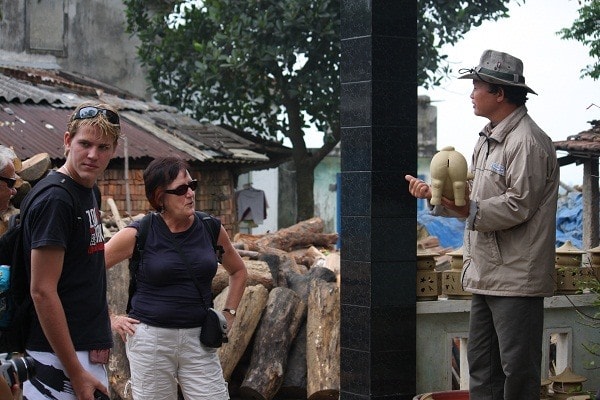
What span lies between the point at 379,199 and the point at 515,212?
1.50 meters

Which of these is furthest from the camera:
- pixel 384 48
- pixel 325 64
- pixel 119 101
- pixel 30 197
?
pixel 325 64

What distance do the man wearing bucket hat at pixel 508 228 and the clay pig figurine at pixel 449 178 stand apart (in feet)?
0.24

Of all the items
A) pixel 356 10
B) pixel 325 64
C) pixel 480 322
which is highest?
pixel 325 64

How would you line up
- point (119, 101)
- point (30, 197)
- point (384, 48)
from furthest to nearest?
point (119, 101)
point (384, 48)
point (30, 197)

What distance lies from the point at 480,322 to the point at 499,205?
0.75 m

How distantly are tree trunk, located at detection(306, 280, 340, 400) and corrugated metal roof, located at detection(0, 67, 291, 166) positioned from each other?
7061 millimetres

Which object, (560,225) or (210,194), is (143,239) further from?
(560,225)

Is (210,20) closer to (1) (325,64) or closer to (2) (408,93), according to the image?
(1) (325,64)

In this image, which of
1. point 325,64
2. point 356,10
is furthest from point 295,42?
point 356,10

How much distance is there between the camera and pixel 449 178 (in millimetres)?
5801

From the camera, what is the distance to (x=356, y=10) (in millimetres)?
7020

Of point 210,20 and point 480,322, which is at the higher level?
point 210,20

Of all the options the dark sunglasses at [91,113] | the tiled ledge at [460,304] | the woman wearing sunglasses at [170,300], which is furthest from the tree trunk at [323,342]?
the dark sunglasses at [91,113]

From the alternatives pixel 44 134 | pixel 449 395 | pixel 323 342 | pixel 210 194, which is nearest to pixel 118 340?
pixel 323 342
